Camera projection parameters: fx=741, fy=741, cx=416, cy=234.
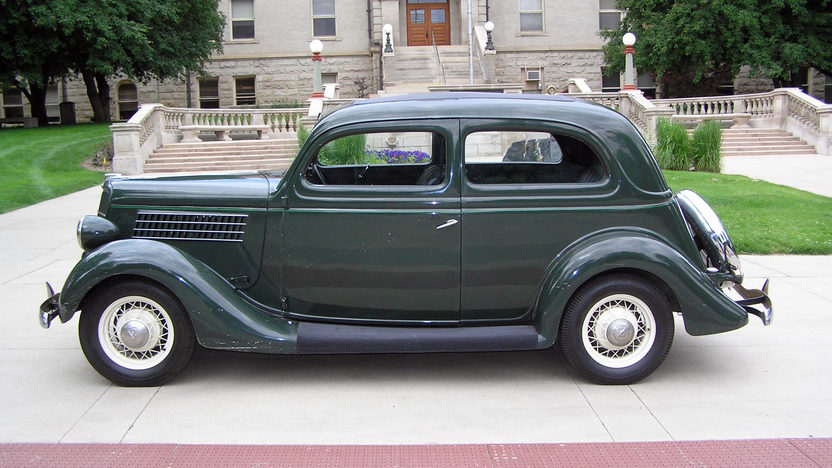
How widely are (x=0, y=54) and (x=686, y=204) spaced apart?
23.9 meters

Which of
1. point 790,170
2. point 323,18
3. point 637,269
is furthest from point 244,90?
point 637,269

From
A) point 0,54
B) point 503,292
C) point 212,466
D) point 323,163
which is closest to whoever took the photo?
point 212,466

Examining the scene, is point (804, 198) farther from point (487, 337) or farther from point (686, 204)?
point (487, 337)

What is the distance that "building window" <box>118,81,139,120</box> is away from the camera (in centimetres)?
3219

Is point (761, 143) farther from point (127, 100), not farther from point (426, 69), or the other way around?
point (127, 100)

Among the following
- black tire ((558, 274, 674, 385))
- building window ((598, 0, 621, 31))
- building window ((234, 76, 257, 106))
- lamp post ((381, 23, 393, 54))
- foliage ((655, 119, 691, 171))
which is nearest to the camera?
black tire ((558, 274, 674, 385))

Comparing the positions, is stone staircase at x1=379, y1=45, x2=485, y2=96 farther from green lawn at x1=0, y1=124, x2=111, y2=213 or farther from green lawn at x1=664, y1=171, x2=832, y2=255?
green lawn at x1=664, y1=171, x2=832, y2=255

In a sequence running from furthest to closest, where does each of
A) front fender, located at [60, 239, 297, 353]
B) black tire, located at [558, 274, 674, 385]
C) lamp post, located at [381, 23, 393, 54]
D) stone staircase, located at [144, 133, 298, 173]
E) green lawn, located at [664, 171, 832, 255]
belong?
lamp post, located at [381, 23, 393, 54], stone staircase, located at [144, 133, 298, 173], green lawn, located at [664, 171, 832, 255], black tire, located at [558, 274, 674, 385], front fender, located at [60, 239, 297, 353]

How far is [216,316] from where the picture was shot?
457cm

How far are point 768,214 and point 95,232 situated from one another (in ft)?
29.6

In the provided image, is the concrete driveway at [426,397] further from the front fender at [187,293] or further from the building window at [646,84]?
the building window at [646,84]

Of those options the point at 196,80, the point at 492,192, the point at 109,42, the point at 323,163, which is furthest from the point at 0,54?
the point at 492,192

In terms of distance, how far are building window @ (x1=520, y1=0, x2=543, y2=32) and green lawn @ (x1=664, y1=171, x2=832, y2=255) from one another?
19279 mm

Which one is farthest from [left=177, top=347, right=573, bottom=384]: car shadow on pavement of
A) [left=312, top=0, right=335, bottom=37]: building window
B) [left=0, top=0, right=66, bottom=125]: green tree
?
[left=312, top=0, right=335, bottom=37]: building window
